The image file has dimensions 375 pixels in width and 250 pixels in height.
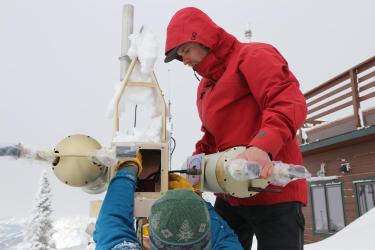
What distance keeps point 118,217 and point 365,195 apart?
8.05 m

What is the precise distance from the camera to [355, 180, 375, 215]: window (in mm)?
7966

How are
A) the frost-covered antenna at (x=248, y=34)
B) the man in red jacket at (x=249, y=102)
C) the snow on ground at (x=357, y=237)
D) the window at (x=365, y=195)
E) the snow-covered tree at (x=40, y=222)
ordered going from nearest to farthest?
the man in red jacket at (x=249, y=102) < the snow on ground at (x=357, y=237) < the window at (x=365, y=195) < the frost-covered antenna at (x=248, y=34) < the snow-covered tree at (x=40, y=222)

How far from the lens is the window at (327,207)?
912 centimetres

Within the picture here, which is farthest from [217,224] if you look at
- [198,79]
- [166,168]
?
[198,79]

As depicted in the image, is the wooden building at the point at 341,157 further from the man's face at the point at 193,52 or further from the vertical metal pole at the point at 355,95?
the man's face at the point at 193,52

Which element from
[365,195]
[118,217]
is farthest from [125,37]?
[365,195]

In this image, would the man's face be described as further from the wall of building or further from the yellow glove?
the wall of building

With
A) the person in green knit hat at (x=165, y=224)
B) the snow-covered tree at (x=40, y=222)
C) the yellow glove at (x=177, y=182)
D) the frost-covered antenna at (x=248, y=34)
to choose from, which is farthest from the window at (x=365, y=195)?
the snow-covered tree at (x=40, y=222)

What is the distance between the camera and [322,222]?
990 centimetres

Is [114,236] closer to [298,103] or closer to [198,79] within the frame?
[298,103]

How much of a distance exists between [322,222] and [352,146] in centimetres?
257

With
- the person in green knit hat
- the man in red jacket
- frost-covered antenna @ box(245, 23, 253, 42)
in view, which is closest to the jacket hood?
the man in red jacket

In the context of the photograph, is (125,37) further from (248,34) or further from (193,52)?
(248,34)

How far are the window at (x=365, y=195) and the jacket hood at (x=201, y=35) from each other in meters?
7.16
